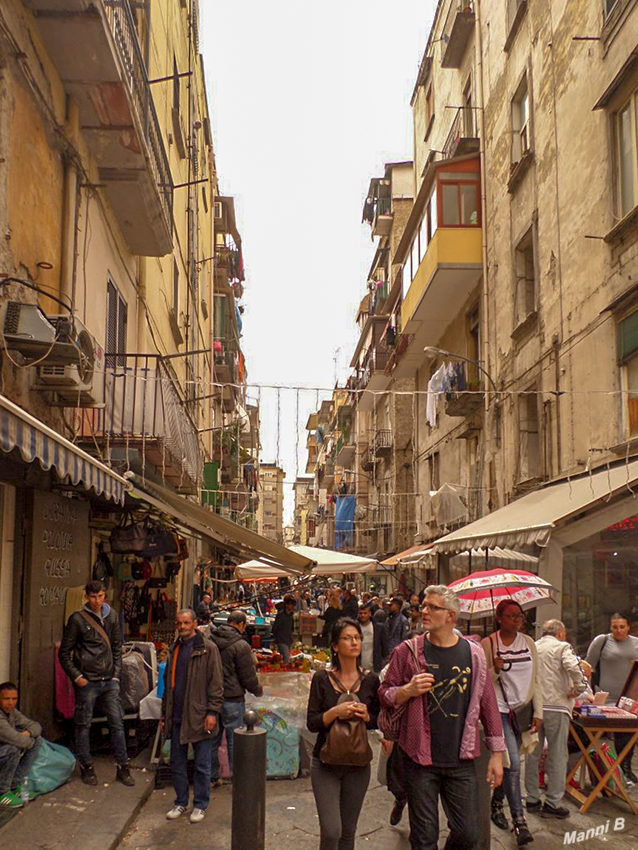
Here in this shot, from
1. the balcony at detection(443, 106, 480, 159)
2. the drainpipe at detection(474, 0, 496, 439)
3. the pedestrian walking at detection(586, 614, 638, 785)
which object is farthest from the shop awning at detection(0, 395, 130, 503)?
the balcony at detection(443, 106, 480, 159)

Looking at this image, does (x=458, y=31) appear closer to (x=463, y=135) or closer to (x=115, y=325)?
(x=463, y=135)

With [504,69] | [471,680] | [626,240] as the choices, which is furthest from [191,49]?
[471,680]

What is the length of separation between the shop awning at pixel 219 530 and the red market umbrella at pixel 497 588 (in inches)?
125

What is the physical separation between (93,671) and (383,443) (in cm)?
3158

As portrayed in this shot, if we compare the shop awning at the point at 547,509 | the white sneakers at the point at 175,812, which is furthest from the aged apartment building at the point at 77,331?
the shop awning at the point at 547,509

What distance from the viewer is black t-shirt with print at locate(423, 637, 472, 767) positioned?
4457 mm

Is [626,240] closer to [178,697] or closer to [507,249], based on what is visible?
[507,249]

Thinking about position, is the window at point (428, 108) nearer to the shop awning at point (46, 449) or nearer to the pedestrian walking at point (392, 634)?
the pedestrian walking at point (392, 634)

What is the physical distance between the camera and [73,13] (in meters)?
8.00

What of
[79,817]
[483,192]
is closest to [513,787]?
[79,817]

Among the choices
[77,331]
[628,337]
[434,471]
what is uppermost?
[628,337]

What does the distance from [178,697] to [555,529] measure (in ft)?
17.8

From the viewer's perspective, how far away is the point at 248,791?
5.55 metres

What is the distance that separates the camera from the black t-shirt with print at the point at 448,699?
4.46m
